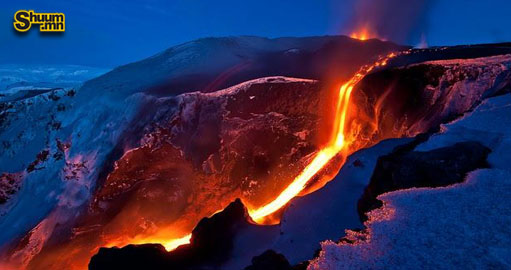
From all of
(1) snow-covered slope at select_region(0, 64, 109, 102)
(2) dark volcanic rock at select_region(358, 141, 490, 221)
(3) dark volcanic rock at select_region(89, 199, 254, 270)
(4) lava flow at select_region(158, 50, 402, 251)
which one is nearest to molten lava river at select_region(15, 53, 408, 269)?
(4) lava flow at select_region(158, 50, 402, 251)

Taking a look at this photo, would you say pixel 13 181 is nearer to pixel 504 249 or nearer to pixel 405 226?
pixel 405 226

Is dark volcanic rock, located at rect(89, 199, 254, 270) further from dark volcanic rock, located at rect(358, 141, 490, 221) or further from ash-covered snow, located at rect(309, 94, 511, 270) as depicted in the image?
ash-covered snow, located at rect(309, 94, 511, 270)

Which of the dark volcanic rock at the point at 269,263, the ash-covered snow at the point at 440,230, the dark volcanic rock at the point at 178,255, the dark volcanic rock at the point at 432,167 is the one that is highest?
the dark volcanic rock at the point at 432,167

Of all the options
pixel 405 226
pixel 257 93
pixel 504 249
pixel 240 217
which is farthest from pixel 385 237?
pixel 257 93

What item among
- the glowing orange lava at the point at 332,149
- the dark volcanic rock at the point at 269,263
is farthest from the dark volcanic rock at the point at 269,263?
the glowing orange lava at the point at 332,149

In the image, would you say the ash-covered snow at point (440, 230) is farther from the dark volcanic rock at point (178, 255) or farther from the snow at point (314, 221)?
the dark volcanic rock at point (178, 255)

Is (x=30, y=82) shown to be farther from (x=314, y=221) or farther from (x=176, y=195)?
(x=314, y=221)

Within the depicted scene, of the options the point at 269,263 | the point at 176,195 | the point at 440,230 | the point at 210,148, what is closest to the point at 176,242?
the point at 176,195
